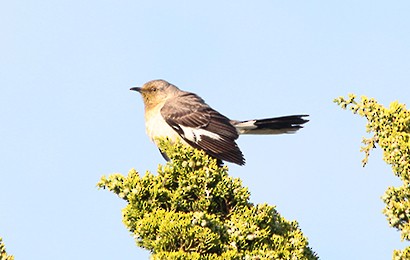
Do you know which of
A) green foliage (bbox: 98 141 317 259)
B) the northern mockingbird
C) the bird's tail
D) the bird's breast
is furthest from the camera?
the bird's tail

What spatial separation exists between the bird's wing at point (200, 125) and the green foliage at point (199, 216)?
3.25 metres

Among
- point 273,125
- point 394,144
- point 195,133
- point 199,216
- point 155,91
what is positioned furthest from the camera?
point 155,91

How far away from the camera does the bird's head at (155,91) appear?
11.8 metres

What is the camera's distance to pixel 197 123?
1087 cm

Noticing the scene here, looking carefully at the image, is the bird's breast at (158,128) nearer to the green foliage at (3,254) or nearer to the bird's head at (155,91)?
the bird's head at (155,91)

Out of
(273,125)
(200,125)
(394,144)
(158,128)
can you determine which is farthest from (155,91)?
(394,144)

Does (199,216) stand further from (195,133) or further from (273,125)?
Answer: (273,125)

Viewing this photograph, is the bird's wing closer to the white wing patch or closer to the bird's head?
the white wing patch

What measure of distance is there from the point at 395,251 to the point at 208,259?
164 cm

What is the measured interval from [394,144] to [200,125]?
14.2 ft

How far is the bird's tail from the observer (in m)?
11.2

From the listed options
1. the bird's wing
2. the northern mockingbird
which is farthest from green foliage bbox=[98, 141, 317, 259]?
the northern mockingbird

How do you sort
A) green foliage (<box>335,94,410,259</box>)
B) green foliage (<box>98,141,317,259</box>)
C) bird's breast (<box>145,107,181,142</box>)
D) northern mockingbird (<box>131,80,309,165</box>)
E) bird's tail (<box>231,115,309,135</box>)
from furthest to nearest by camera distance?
bird's tail (<box>231,115,309,135</box>) → bird's breast (<box>145,107,181,142</box>) → northern mockingbird (<box>131,80,309,165</box>) → green foliage (<box>335,94,410,259</box>) → green foliage (<box>98,141,317,259</box>)

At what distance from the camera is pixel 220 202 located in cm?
653
